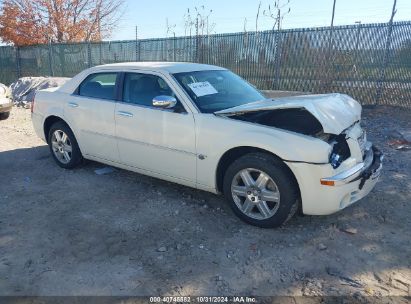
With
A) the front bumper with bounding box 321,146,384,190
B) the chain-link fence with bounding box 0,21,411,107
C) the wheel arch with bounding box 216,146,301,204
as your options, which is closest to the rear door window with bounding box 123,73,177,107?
the wheel arch with bounding box 216,146,301,204

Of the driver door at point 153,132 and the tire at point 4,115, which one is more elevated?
the driver door at point 153,132

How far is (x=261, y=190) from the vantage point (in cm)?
360

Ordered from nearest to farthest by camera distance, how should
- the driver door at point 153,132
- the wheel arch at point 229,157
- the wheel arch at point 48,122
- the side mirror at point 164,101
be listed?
1. the wheel arch at point 229,157
2. the side mirror at point 164,101
3. the driver door at point 153,132
4. the wheel arch at point 48,122

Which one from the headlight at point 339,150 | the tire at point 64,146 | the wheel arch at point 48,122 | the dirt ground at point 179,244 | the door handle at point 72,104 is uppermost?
the door handle at point 72,104

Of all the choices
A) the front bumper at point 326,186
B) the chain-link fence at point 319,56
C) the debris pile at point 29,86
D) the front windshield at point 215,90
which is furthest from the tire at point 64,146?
the debris pile at point 29,86

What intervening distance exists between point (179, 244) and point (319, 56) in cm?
818

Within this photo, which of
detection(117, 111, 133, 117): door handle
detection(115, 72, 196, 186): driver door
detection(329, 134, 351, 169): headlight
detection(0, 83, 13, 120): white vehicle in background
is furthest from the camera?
detection(0, 83, 13, 120): white vehicle in background

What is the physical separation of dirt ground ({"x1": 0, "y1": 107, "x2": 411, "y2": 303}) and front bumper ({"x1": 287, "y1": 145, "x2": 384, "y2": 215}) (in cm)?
36

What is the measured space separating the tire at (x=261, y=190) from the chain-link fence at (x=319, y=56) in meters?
7.24

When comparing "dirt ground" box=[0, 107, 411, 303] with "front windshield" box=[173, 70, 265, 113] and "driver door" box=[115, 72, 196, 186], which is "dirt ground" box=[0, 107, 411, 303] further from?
"front windshield" box=[173, 70, 265, 113]

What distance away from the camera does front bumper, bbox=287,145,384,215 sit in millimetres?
3273

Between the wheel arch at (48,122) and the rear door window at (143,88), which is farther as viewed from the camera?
the wheel arch at (48,122)

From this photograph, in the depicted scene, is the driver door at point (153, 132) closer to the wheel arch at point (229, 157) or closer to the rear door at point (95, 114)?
the rear door at point (95, 114)

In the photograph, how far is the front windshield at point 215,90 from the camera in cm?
411
